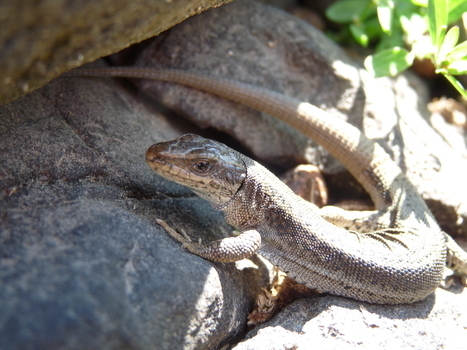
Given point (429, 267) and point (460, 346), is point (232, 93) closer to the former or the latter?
point (429, 267)

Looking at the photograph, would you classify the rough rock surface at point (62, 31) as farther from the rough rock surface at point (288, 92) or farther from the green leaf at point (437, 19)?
the green leaf at point (437, 19)

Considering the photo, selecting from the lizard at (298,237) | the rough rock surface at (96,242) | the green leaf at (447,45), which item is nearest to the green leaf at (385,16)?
the green leaf at (447,45)

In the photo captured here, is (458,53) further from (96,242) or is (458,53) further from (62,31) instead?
(96,242)

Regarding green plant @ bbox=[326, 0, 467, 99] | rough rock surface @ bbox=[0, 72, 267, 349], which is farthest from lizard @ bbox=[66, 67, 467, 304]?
green plant @ bbox=[326, 0, 467, 99]

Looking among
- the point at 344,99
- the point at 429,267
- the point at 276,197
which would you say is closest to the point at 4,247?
the point at 276,197

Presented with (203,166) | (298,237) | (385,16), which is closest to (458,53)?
(385,16)

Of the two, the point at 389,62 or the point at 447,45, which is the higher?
the point at 447,45
